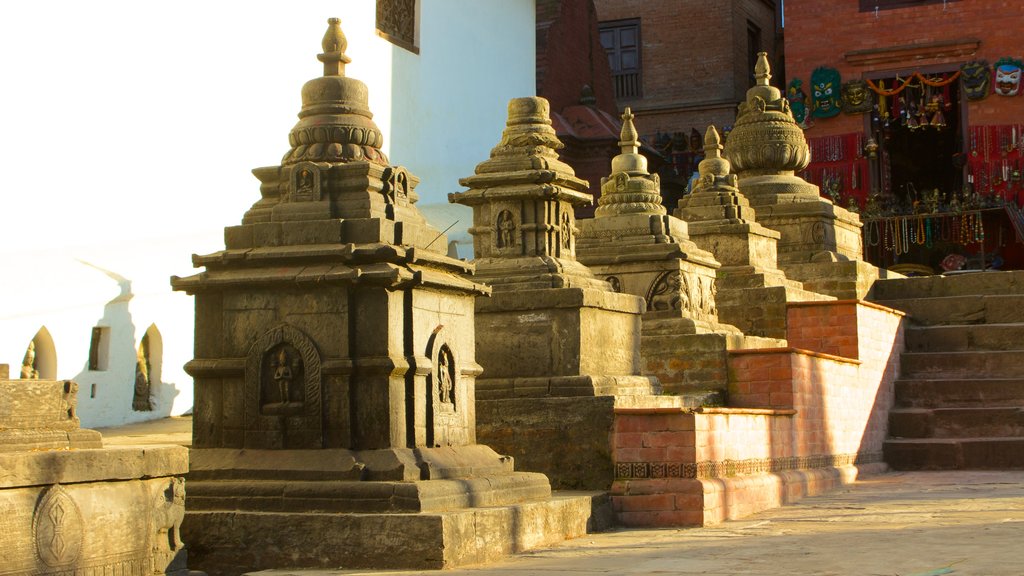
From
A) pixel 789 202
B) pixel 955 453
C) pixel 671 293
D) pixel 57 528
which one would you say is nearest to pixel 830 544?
pixel 57 528

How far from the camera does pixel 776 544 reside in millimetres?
8930

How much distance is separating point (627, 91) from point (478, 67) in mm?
10462

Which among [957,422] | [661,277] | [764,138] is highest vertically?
[764,138]

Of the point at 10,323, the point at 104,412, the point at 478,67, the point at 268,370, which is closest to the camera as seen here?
the point at 268,370

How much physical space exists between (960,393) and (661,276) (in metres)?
4.59

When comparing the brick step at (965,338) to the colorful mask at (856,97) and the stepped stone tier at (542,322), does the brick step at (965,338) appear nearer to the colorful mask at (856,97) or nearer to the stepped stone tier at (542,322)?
the stepped stone tier at (542,322)

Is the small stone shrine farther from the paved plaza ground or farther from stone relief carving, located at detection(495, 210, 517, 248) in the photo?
stone relief carving, located at detection(495, 210, 517, 248)

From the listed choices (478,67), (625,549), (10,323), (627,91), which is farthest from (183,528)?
(627,91)

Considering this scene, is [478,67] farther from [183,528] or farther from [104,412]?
[183,528]

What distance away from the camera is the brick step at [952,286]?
60.6 ft

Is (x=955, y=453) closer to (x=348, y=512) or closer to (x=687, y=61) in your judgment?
(x=348, y=512)

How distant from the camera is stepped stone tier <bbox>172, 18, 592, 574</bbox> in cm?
814

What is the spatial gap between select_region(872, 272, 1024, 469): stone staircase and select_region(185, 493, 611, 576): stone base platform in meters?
8.49

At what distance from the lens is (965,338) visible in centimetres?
1747
